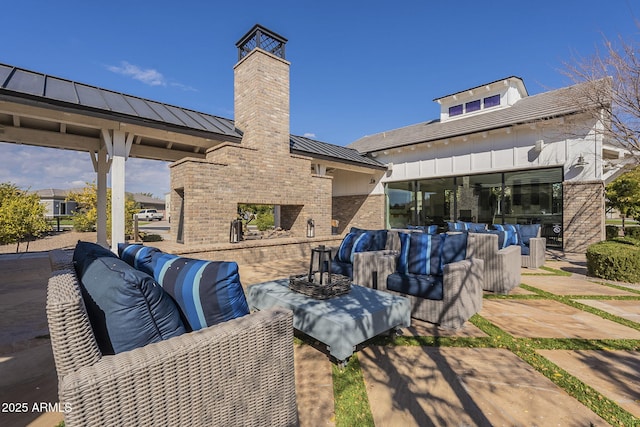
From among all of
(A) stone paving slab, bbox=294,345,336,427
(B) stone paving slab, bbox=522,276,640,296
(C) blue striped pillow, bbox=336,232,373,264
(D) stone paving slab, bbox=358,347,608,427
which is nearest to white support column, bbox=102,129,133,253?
(C) blue striped pillow, bbox=336,232,373,264

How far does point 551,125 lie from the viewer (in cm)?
846

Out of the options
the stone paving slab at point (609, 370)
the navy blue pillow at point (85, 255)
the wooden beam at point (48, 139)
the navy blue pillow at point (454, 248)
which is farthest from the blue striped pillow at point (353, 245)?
the wooden beam at point (48, 139)

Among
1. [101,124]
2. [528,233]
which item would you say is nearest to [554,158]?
[528,233]

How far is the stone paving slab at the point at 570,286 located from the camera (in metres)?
4.32

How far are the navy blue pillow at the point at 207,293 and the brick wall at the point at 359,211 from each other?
11895 millimetres

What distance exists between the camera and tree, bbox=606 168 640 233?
33.6 feet

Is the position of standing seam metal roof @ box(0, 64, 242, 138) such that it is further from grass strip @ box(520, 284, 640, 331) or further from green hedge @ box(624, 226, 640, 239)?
green hedge @ box(624, 226, 640, 239)

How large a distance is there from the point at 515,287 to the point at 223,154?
686 cm

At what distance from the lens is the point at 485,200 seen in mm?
10109

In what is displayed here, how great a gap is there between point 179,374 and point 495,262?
15.2ft

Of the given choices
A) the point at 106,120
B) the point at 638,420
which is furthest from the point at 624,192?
the point at 106,120

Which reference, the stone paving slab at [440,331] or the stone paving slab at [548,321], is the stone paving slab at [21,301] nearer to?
the stone paving slab at [440,331]

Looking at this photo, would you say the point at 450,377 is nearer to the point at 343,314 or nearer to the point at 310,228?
the point at 343,314

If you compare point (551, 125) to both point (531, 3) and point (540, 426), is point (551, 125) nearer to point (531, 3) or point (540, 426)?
point (531, 3)
